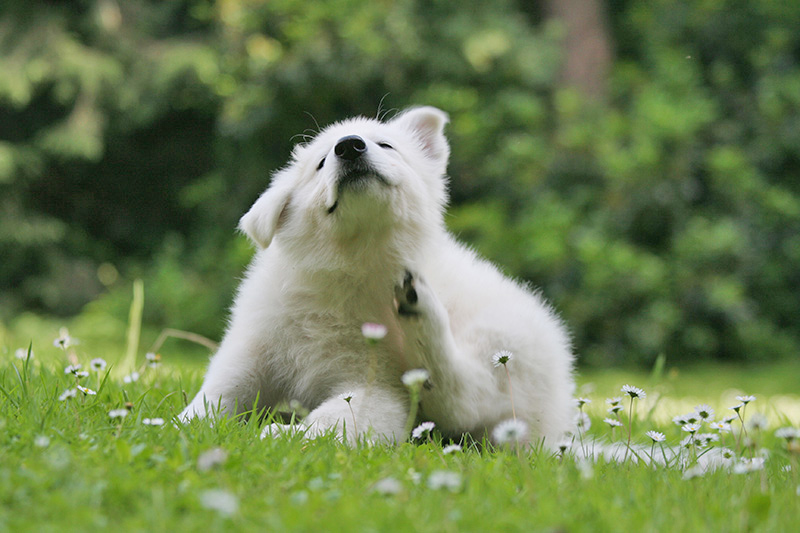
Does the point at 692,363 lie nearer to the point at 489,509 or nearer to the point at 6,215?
the point at 489,509

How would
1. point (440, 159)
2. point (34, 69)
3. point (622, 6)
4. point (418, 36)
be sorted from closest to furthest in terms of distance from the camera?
point (440, 159)
point (418, 36)
point (34, 69)
point (622, 6)

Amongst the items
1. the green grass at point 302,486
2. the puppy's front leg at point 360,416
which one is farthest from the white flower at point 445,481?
the puppy's front leg at point 360,416

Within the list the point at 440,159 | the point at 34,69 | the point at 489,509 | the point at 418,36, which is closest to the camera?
the point at 489,509

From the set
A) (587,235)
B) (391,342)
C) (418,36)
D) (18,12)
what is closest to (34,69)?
(18,12)

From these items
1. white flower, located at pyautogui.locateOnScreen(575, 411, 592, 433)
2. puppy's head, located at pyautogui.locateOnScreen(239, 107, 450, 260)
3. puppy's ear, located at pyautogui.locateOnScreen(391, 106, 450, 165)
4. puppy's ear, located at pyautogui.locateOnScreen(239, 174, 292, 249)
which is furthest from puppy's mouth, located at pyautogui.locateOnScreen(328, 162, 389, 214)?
white flower, located at pyautogui.locateOnScreen(575, 411, 592, 433)

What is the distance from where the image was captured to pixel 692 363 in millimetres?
9086

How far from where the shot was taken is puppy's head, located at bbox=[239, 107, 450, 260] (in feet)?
9.27

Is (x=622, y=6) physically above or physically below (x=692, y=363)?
above

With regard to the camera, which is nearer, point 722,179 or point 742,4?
point 722,179

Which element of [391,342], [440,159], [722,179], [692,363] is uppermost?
[722,179]

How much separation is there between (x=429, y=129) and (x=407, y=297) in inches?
43.8

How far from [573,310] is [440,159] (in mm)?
5994

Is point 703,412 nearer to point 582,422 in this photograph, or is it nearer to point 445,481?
point 582,422

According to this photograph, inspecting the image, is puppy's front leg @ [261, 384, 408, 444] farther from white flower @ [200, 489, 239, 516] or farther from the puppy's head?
white flower @ [200, 489, 239, 516]
